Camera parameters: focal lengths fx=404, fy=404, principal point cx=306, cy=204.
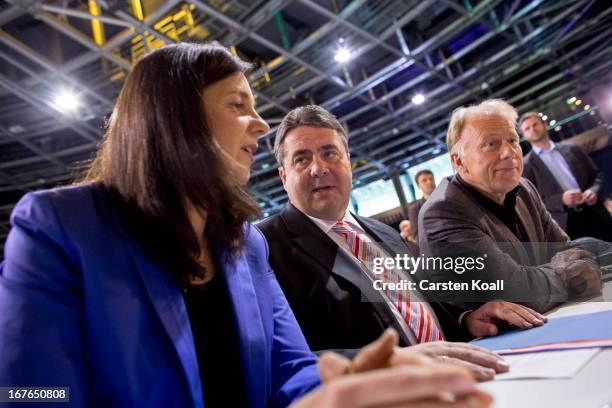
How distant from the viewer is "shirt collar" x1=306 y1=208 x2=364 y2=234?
194 cm

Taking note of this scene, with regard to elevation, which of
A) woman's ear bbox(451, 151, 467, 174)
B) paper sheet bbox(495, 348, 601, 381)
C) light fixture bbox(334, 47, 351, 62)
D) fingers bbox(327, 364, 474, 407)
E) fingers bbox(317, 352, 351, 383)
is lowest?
paper sheet bbox(495, 348, 601, 381)

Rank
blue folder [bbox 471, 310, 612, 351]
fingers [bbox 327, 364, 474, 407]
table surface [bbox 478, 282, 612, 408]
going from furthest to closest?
blue folder [bbox 471, 310, 612, 351] → table surface [bbox 478, 282, 612, 408] → fingers [bbox 327, 364, 474, 407]

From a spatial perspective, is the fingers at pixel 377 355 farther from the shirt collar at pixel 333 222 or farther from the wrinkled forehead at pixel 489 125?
the wrinkled forehead at pixel 489 125

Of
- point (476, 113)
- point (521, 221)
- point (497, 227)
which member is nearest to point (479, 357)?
point (497, 227)

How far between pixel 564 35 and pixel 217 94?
11.4 metres

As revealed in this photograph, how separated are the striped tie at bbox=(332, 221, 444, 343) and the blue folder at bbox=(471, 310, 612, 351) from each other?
0.86 feet

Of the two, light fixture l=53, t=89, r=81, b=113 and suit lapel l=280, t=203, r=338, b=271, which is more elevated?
light fixture l=53, t=89, r=81, b=113

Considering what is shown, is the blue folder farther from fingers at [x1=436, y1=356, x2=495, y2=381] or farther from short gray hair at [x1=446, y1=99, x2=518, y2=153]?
short gray hair at [x1=446, y1=99, x2=518, y2=153]

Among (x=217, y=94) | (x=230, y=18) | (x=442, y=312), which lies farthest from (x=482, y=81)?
(x=217, y=94)

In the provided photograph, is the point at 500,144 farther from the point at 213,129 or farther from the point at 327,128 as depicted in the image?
the point at 213,129

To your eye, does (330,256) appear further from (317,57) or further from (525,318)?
(317,57)

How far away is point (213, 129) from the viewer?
1.23 metres

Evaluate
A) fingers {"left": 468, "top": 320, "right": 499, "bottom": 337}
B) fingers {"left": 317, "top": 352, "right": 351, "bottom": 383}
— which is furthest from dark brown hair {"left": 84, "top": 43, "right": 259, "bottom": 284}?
→ fingers {"left": 468, "top": 320, "right": 499, "bottom": 337}

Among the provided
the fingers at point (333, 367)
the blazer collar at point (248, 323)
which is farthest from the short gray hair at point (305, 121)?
the fingers at point (333, 367)
